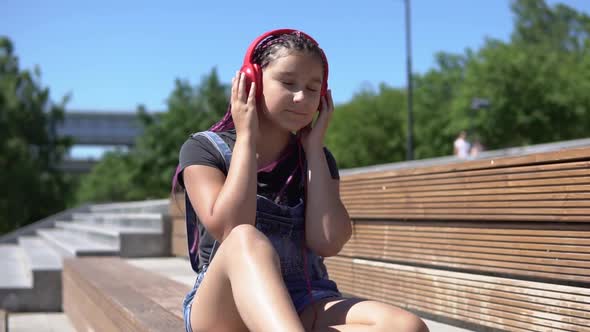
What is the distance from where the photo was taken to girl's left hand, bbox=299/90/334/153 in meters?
2.89

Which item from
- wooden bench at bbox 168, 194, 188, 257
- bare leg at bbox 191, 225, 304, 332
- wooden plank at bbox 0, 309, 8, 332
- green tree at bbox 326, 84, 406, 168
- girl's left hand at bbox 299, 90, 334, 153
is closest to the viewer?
bare leg at bbox 191, 225, 304, 332

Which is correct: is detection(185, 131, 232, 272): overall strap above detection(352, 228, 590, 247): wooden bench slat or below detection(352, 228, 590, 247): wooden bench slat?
above

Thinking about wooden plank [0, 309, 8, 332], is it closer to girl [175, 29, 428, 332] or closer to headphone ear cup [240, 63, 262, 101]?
girl [175, 29, 428, 332]

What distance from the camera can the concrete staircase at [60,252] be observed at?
26.2 ft

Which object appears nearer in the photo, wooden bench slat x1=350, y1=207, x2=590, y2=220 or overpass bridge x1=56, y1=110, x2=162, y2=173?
wooden bench slat x1=350, y1=207, x2=590, y2=220

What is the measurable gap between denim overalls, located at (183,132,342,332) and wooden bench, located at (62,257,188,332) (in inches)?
29.8

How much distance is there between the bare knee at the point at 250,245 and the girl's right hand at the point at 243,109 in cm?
40

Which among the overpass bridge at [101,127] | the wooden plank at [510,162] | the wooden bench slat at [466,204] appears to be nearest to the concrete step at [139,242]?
the wooden bench slat at [466,204]

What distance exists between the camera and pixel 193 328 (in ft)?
8.59

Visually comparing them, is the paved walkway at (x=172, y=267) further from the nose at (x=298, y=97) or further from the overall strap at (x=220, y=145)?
the nose at (x=298, y=97)

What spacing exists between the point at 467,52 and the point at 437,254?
144ft

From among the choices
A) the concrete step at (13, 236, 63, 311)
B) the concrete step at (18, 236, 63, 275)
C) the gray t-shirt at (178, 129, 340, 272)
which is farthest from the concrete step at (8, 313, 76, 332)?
the gray t-shirt at (178, 129, 340, 272)

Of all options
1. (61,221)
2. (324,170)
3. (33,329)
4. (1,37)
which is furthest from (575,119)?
(324,170)

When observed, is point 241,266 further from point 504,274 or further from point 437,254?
point 437,254
